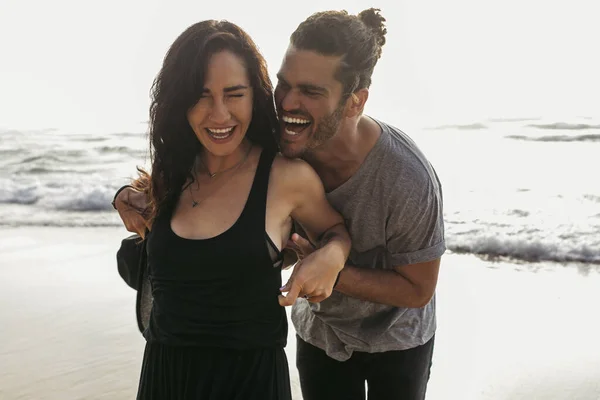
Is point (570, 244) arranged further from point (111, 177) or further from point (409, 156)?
point (111, 177)

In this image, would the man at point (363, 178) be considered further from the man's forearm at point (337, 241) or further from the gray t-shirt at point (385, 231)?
the man's forearm at point (337, 241)

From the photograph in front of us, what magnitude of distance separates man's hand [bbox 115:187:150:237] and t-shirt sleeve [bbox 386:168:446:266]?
2.67ft

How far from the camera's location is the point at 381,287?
2268mm

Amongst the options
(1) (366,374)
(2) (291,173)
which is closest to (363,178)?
(2) (291,173)

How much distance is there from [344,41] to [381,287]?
2.74ft

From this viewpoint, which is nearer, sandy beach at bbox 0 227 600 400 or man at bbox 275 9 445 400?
man at bbox 275 9 445 400

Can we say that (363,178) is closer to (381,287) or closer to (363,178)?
(363,178)

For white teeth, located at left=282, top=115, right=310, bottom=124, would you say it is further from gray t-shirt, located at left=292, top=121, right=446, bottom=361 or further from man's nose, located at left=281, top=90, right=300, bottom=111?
gray t-shirt, located at left=292, top=121, right=446, bottom=361

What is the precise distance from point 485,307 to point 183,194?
4.17 metres

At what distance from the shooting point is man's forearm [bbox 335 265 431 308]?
220 centimetres

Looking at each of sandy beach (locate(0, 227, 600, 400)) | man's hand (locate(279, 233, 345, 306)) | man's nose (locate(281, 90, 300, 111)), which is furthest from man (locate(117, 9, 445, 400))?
sandy beach (locate(0, 227, 600, 400))

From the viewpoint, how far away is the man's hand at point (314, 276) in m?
1.80

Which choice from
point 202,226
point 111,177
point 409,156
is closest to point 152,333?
point 202,226

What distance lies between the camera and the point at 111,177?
42.4 feet
